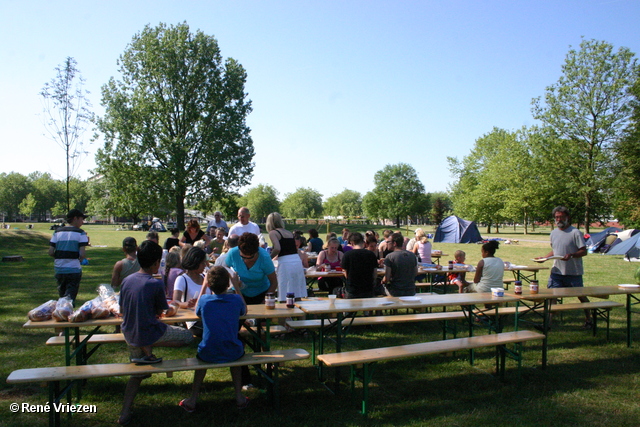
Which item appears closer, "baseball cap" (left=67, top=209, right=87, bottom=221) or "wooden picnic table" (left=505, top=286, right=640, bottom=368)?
"wooden picnic table" (left=505, top=286, right=640, bottom=368)

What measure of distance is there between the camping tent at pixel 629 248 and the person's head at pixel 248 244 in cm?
1819

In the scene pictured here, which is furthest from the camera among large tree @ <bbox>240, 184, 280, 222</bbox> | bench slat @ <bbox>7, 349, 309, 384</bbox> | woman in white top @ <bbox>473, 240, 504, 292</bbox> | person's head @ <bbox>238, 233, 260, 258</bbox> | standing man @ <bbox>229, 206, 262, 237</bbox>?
large tree @ <bbox>240, 184, 280, 222</bbox>

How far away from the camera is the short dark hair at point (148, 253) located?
3.43m

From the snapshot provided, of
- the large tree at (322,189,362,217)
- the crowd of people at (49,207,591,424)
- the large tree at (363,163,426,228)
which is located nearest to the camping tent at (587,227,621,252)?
the crowd of people at (49,207,591,424)

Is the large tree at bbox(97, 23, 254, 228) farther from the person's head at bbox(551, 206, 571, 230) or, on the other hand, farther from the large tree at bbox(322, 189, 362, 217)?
the large tree at bbox(322, 189, 362, 217)

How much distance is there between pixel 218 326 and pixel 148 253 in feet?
2.70

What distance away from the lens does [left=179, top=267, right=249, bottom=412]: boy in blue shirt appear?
11.5 feet

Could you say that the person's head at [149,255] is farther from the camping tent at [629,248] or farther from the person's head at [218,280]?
the camping tent at [629,248]

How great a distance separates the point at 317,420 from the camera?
3.53 meters

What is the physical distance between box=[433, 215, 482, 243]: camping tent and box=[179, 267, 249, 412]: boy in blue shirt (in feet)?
92.9

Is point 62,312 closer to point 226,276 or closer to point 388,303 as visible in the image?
point 226,276

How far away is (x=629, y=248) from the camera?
58.3ft

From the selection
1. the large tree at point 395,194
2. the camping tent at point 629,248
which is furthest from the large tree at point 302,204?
the camping tent at point 629,248

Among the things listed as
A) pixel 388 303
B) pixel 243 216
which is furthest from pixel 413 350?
pixel 243 216
